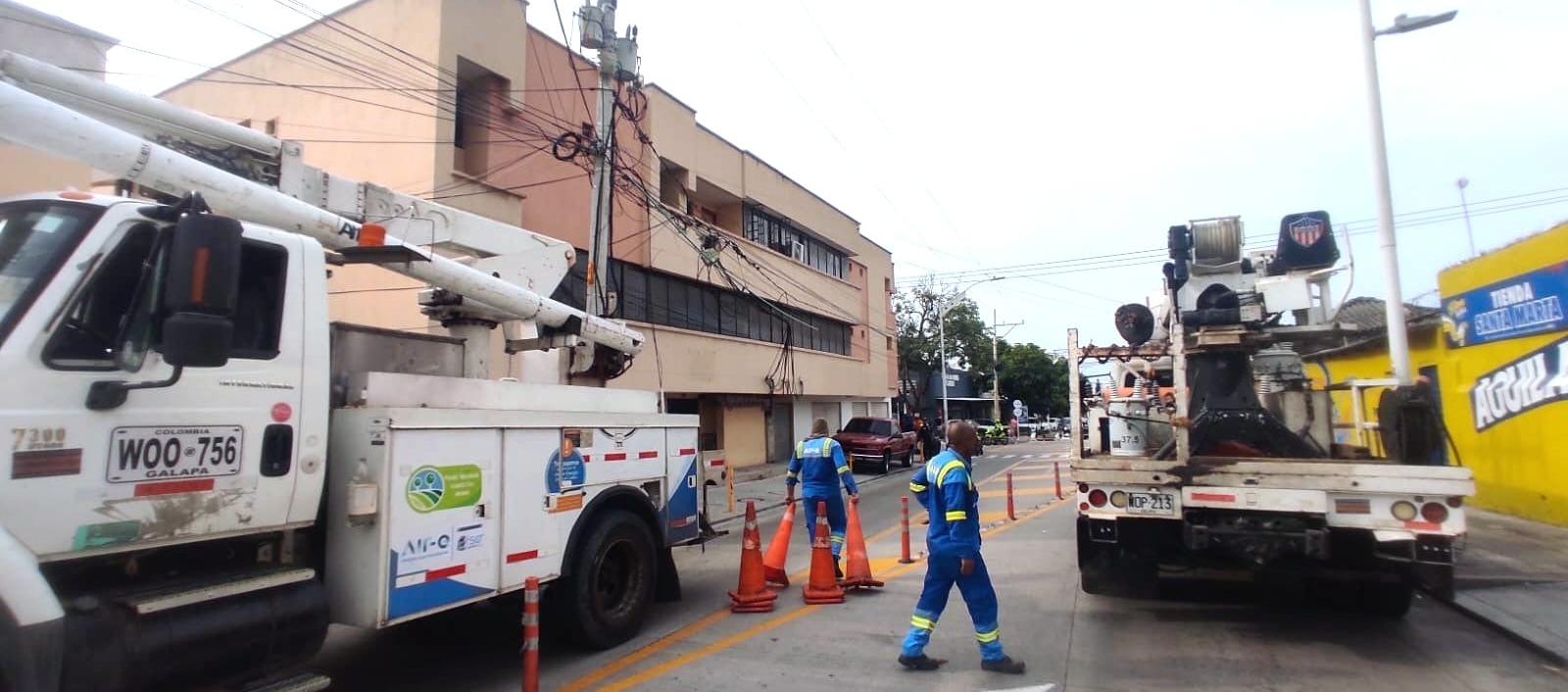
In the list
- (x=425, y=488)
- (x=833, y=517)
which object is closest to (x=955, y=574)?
(x=425, y=488)

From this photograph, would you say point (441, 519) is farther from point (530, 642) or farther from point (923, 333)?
point (923, 333)

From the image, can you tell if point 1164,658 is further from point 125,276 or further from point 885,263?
point 885,263

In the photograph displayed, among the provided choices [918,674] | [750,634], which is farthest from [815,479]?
[918,674]

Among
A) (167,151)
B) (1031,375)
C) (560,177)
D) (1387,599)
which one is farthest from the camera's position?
(1031,375)

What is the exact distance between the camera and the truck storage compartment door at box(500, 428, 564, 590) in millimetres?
5008

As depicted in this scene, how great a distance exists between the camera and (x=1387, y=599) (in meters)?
6.46

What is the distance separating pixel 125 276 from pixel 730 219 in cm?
2154

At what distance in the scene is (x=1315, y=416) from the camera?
729 centimetres

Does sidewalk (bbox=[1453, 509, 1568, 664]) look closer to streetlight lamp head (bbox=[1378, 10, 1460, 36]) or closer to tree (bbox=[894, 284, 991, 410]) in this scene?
streetlight lamp head (bbox=[1378, 10, 1460, 36])

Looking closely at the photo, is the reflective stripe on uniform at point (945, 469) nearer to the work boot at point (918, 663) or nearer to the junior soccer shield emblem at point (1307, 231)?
the work boot at point (918, 663)

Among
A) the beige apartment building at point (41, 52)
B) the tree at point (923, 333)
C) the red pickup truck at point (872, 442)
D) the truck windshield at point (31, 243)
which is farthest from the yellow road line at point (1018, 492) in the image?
the tree at point (923, 333)

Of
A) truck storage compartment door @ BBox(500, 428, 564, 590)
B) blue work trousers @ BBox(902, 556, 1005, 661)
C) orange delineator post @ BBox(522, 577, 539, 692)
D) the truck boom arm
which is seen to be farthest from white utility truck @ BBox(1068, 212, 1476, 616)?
the truck boom arm

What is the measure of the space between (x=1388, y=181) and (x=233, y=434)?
388 inches

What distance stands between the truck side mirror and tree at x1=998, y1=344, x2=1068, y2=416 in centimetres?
6541
